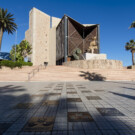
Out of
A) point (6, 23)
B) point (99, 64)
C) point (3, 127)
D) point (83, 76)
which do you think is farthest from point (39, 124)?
point (6, 23)

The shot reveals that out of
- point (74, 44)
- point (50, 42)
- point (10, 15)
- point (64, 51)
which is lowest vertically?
point (64, 51)

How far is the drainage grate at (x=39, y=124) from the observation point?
220cm

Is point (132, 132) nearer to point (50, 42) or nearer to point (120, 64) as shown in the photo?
point (120, 64)

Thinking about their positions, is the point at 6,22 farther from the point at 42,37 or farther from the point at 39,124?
the point at 39,124

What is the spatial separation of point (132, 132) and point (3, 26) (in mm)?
38550

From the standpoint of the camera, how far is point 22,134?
2.04 metres

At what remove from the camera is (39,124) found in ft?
7.89

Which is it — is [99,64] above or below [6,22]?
below

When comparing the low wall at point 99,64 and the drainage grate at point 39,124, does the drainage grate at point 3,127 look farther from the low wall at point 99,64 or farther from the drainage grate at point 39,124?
the low wall at point 99,64

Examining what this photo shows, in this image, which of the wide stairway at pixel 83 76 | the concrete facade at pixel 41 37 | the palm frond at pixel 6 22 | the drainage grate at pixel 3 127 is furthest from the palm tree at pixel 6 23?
the drainage grate at pixel 3 127

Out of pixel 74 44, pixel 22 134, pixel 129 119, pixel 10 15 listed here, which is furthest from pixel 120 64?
pixel 10 15

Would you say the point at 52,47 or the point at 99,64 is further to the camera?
the point at 52,47

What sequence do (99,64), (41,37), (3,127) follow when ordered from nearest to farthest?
1. (3,127)
2. (99,64)
3. (41,37)

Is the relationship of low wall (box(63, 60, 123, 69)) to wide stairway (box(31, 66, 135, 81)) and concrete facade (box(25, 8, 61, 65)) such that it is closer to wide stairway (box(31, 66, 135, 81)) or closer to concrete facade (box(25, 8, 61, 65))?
wide stairway (box(31, 66, 135, 81))
